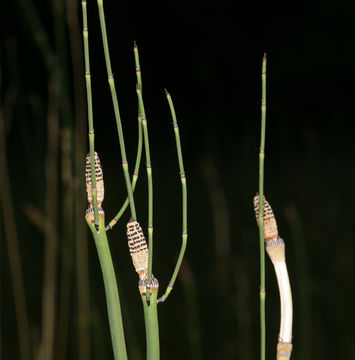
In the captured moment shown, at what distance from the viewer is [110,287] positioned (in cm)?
42

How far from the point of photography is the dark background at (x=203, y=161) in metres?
1.13

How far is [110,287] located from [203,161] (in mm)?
2014

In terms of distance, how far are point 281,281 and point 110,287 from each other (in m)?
0.10

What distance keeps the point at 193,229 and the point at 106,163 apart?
2.26 feet

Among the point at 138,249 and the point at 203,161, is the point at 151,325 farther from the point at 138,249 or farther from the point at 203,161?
the point at 203,161

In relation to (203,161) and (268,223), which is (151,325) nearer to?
(268,223)

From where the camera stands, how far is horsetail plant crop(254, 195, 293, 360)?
0.43 m

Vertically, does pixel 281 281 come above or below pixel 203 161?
below

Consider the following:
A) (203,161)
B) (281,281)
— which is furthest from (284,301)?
(203,161)

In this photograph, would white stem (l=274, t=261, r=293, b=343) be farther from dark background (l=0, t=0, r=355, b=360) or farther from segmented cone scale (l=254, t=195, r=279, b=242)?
dark background (l=0, t=0, r=355, b=360)

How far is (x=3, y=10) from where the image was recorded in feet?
10.1

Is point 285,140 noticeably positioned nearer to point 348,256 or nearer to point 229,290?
point 348,256

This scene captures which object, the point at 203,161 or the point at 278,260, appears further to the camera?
the point at 203,161

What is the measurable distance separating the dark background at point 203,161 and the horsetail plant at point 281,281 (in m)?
0.36
